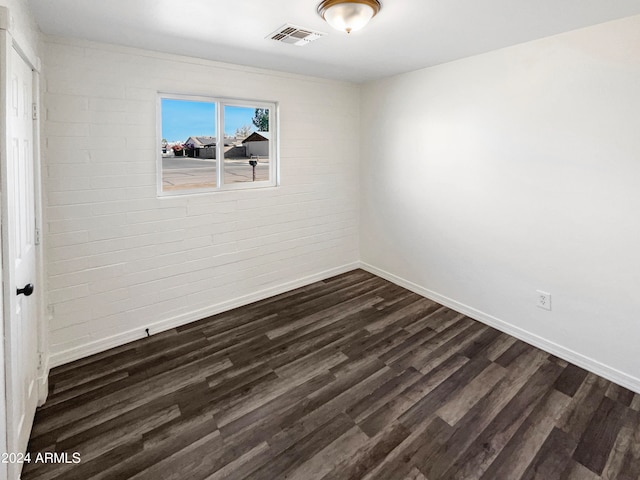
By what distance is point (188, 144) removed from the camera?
3.31 meters

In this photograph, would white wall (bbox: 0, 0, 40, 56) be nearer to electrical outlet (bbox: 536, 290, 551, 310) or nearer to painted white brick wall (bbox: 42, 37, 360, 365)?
painted white brick wall (bbox: 42, 37, 360, 365)

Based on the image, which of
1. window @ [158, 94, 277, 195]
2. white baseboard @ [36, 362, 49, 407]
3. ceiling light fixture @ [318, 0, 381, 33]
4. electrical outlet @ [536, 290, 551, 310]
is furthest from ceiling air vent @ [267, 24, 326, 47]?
white baseboard @ [36, 362, 49, 407]

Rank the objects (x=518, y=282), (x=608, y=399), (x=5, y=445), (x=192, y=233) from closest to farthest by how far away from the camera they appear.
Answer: (x=5, y=445) → (x=608, y=399) → (x=518, y=282) → (x=192, y=233)

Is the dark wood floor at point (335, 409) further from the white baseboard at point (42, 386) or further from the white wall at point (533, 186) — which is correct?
the white wall at point (533, 186)

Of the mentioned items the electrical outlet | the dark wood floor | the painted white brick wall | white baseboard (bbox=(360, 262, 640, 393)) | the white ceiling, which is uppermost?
the white ceiling

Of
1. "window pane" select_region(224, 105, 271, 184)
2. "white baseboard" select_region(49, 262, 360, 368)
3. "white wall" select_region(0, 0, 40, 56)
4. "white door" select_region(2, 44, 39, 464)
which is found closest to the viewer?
"white door" select_region(2, 44, 39, 464)

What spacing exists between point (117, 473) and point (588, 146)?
11.7 ft

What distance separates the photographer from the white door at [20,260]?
148cm

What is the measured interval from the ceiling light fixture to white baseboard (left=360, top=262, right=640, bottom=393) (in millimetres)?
2755

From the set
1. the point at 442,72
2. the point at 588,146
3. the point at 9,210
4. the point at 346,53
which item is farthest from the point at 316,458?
the point at 442,72

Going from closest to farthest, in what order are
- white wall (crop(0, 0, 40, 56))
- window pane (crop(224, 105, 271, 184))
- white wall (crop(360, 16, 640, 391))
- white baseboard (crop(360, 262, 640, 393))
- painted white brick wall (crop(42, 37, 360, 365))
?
white wall (crop(0, 0, 40, 56)) < white wall (crop(360, 16, 640, 391)) < white baseboard (crop(360, 262, 640, 393)) < painted white brick wall (crop(42, 37, 360, 365)) < window pane (crop(224, 105, 271, 184))

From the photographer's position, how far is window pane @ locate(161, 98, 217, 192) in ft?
10.4

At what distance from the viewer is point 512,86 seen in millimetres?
2889

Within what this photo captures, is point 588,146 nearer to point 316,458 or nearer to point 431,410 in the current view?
point 431,410
